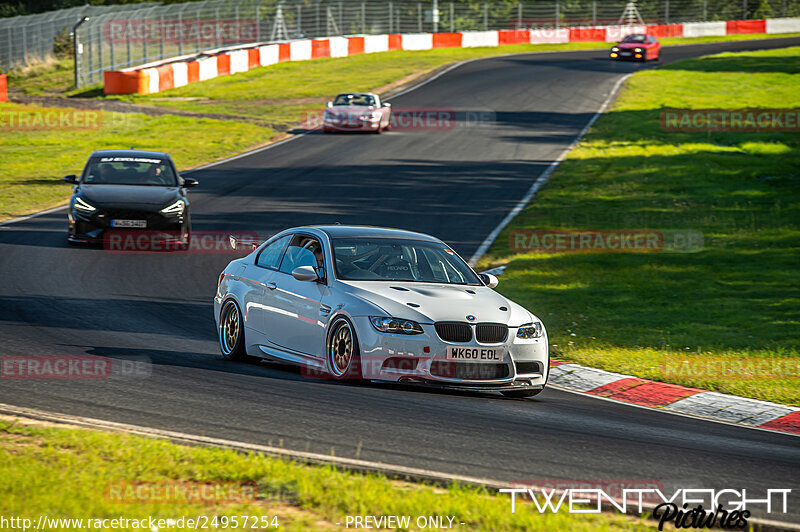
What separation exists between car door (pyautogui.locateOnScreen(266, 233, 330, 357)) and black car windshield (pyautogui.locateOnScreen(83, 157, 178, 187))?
935 cm

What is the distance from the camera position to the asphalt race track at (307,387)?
23.3ft

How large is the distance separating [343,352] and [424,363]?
0.79 meters

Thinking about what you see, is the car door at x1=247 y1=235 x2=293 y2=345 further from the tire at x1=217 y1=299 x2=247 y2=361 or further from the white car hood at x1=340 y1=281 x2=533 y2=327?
the white car hood at x1=340 y1=281 x2=533 y2=327

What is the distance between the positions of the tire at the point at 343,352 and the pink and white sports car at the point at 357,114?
26.8 m

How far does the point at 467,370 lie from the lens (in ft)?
30.0

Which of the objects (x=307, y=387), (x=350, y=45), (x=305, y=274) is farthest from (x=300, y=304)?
(x=350, y=45)

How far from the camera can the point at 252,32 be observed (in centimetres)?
5919

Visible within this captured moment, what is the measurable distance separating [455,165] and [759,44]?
1651 inches

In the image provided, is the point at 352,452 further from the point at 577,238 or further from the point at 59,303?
the point at 577,238

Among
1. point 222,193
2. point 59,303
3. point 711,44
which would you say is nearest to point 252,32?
point 711,44
